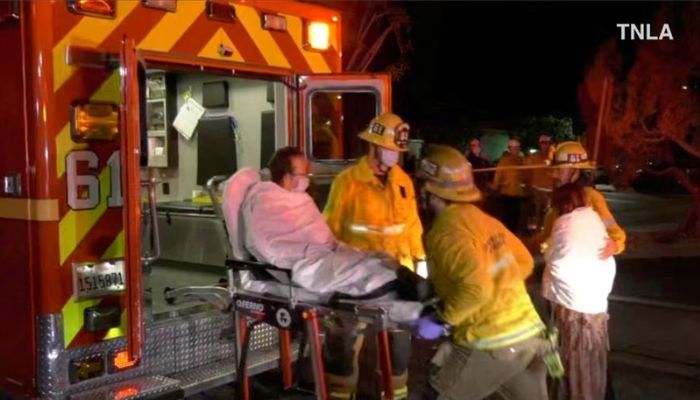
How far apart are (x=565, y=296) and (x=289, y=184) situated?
1678 millimetres

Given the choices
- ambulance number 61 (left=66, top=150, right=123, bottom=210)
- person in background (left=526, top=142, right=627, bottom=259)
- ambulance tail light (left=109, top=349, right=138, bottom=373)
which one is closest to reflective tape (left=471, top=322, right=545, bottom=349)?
person in background (left=526, top=142, right=627, bottom=259)

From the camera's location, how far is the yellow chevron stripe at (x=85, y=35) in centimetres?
373

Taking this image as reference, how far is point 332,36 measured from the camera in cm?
530

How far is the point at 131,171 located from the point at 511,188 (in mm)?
8608

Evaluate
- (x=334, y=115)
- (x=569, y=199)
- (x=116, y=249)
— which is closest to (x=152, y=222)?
(x=116, y=249)

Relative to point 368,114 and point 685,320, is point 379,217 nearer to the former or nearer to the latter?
point 368,114

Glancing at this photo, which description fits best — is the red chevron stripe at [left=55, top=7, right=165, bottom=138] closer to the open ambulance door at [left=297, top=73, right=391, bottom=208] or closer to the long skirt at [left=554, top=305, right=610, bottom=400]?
the open ambulance door at [left=297, top=73, right=391, bottom=208]

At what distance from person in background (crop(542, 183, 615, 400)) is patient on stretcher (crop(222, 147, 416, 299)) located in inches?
42.9

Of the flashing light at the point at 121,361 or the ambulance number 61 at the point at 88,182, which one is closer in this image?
the ambulance number 61 at the point at 88,182

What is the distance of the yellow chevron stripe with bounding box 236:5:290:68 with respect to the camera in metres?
4.70

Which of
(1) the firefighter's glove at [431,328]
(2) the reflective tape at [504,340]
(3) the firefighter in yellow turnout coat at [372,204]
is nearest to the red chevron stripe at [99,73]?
(3) the firefighter in yellow turnout coat at [372,204]

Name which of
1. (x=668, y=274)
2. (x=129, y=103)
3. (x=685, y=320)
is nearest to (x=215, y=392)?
(x=129, y=103)

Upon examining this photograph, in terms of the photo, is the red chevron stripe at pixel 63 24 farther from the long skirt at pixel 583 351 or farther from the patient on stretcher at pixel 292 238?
the long skirt at pixel 583 351

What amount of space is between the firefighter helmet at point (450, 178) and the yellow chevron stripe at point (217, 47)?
1.72 m
